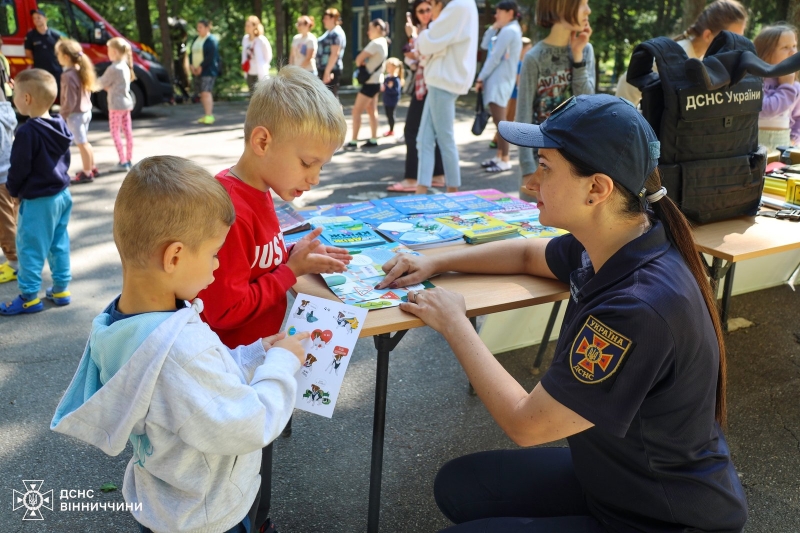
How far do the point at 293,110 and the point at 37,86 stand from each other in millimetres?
2768

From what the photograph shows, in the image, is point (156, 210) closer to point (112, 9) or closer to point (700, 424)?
point (700, 424)

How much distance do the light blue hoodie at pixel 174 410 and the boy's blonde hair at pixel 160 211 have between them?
14 centimetres

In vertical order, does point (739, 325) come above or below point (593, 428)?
below

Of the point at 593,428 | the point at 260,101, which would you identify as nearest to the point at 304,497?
the point at 593,428

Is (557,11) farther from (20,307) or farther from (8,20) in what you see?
(8,20)

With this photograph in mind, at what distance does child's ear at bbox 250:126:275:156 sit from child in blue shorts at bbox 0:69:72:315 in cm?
251

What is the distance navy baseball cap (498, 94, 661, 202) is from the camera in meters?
1.53

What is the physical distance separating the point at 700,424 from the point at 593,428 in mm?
245

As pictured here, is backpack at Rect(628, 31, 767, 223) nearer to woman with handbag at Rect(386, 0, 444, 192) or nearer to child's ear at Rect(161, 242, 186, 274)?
child's ear at Rect(161, 242, 186, 274)

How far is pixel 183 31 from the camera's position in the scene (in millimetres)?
16234

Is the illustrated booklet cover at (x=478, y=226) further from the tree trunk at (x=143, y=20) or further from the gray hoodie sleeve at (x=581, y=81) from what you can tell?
the tree trunk at (x=143, y=20)

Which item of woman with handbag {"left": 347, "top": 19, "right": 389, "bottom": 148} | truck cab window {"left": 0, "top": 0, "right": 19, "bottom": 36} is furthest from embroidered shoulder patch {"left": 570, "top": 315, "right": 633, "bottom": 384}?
truck cab window {"left": 0, "top": 0, "right": 19, "bottom": 36}

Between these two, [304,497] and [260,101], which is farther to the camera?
[304,497]

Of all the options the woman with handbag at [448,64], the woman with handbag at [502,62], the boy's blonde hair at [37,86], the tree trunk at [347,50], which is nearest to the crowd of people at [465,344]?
the boy's blonde hair at [37,86]
